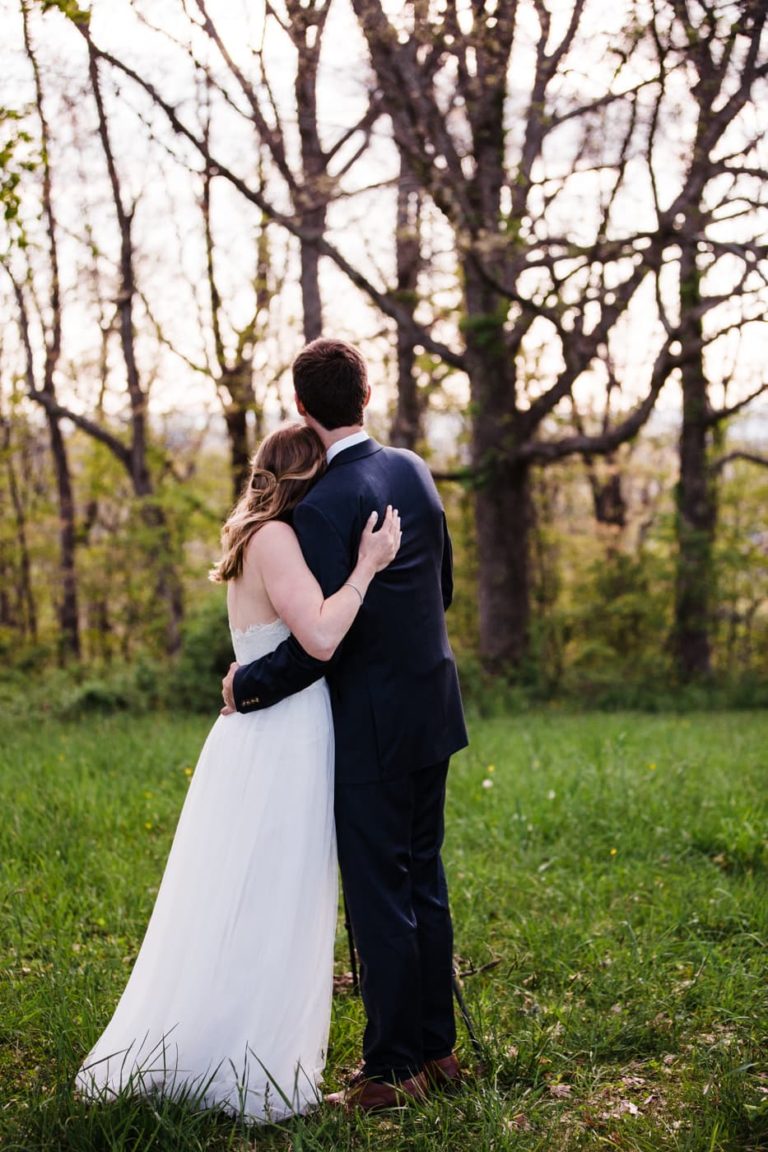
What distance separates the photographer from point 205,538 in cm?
1944

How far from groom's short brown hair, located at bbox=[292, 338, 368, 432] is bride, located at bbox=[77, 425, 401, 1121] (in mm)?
124

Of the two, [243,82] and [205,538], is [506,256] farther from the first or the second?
[205,538]

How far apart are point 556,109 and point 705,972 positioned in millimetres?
10255

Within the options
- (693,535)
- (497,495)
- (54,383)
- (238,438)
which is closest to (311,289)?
(497,495)

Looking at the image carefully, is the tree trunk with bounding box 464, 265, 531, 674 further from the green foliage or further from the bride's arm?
the bride's arm

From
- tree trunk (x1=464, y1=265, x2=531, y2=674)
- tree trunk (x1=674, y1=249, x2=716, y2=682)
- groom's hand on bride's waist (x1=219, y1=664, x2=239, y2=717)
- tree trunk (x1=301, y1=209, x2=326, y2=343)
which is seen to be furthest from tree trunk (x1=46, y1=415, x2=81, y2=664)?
groom's hand on bride's waist (x1=219, y1=664, x2=239, y2=717)

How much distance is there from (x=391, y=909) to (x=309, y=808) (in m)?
0.40

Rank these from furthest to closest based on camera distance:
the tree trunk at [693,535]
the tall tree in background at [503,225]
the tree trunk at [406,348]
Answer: the tree trunk at [406,348] → the tree trunk at [693,535] → the tall tree in background at [503,225]

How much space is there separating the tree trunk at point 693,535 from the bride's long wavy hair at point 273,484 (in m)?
12.8

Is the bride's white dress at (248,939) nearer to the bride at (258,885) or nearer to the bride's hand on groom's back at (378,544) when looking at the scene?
the bride at (258,885)

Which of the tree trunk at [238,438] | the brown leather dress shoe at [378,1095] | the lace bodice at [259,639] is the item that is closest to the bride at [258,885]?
the lace bodice at [259,639]

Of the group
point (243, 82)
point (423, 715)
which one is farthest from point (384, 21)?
point (423, 715)

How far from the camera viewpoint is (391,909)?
3.28 metres

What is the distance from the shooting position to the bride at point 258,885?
322cm
